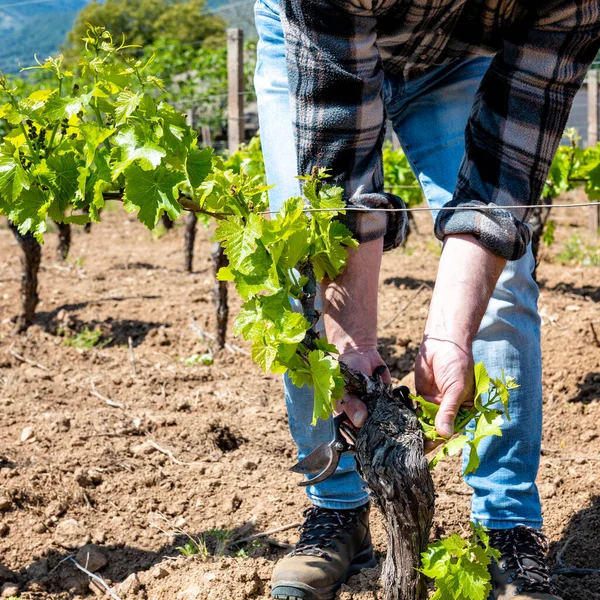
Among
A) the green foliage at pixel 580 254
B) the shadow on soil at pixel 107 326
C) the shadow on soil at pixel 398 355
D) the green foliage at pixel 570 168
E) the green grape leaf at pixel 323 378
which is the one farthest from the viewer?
the green foliage at pixel 580 254

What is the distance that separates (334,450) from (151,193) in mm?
675

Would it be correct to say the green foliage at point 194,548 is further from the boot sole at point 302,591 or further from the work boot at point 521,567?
the work boot at point 521,567

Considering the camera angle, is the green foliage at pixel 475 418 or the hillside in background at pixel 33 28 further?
the hillside in background at pixel 33 28

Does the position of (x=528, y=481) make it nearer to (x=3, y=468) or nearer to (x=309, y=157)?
(x=309, y=157)

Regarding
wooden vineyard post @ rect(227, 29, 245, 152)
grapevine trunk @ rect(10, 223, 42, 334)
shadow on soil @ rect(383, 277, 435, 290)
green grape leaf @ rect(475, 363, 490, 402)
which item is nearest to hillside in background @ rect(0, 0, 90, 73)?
wooden vineyard post @ rect(227, 29, 245, 152)

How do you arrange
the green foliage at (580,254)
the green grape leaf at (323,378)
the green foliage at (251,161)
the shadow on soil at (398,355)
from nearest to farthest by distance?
the green grape leaf at (323,378), the shadow on soil at (398,355), the green foliage at (251,161), the green foliage at (580,254)

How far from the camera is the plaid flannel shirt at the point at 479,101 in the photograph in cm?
163

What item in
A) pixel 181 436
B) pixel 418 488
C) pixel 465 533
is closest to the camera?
pixel 418 488

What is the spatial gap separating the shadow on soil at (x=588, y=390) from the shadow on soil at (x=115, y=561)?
1.89 m

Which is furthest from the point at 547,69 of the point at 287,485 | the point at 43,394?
the point at 43,394

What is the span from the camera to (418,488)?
5.13ft

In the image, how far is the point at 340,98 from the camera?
1.67 metres

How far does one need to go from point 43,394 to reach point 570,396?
8.57ft

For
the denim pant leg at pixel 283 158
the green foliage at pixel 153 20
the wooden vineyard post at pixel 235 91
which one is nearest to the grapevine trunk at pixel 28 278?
the wooden vineyard post at pixel 235 91
